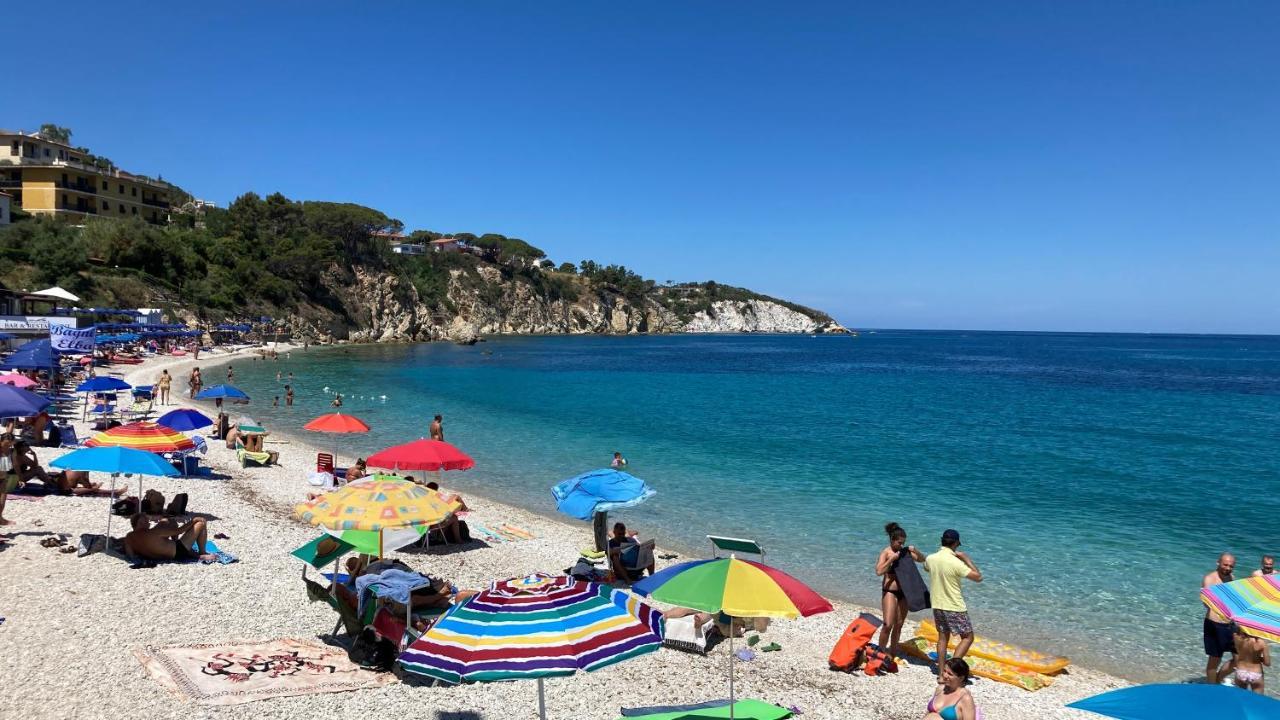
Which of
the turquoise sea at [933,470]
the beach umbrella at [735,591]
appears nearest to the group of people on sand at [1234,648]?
the turquoise sea at [933,470]

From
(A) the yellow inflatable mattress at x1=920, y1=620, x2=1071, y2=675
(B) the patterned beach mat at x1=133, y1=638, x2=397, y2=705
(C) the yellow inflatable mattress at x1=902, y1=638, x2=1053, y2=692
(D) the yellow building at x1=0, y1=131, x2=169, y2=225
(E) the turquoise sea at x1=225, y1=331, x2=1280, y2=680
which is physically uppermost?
(D) the yellow building at x1=0, y1=131, x2=169, y2=225

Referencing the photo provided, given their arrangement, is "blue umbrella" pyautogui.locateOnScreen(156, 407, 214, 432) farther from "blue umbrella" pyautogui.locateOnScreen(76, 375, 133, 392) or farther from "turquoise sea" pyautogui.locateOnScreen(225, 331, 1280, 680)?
"blue umbrella" pyautogui.locateOnScreen(76, 375, 133, 392)

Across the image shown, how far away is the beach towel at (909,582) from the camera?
28.0ft

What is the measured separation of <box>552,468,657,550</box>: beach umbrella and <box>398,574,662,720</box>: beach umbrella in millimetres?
5317

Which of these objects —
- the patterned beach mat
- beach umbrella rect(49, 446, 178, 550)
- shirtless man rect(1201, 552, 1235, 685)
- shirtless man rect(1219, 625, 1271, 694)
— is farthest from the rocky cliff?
shirtless man rect(1219, 625, 1271, 694)

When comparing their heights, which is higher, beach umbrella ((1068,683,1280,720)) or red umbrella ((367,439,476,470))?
beach umbrella ((1068,683,1280,720))

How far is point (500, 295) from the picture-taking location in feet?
437

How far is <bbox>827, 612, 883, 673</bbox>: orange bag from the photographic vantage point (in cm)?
858

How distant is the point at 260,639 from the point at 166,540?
356 cm

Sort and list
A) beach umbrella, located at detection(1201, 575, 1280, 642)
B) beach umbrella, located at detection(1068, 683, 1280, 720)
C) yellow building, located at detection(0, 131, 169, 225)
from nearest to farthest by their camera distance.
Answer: beach umbrella, located at detection(1068, 683, 1280, 720), beach umbrella, located at detection(1201, 575, 1280, 642), yellow building, located at detection(0, 131, 169, 225)

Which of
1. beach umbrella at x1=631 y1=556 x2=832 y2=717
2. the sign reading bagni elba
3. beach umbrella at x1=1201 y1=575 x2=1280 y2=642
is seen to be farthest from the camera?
the sign reading bagni elba

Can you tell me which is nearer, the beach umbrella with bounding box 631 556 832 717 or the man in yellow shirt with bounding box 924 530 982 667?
the beach umbrella with bounding box 631 556 832 717

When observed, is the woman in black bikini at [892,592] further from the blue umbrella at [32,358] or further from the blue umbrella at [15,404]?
the blue umbrella at [32,358]

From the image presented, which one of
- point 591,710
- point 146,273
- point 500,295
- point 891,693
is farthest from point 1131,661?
point 500,295
